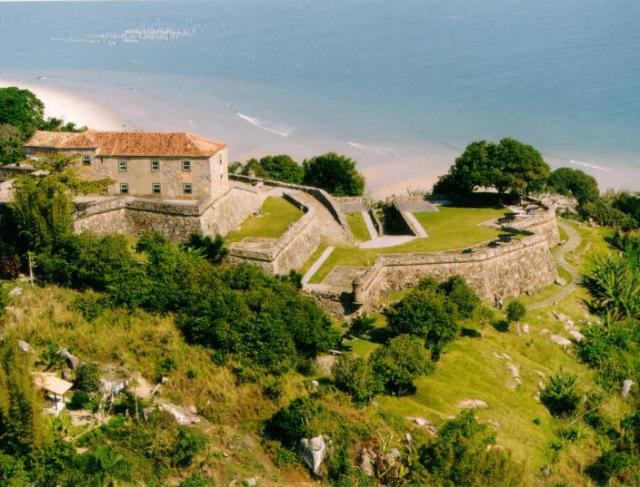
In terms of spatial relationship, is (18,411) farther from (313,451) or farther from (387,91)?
(387,91)

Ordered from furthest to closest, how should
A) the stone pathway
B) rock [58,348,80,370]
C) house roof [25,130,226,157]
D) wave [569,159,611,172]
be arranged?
wave [569,159,611,172] < house roof [25,130,226,157] < the stone pathway < rock [58,348,80,370]

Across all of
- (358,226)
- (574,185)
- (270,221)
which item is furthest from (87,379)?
(574,185)

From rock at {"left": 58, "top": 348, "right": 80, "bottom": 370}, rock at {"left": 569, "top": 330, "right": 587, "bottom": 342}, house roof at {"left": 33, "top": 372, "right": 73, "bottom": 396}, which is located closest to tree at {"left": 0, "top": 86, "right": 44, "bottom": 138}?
rock at {"left": 58, "top": 348, "right": 80, "bottom": 370}

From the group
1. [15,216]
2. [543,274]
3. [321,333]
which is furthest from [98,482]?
[543,274]

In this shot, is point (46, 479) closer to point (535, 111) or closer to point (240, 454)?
point (240, 454)

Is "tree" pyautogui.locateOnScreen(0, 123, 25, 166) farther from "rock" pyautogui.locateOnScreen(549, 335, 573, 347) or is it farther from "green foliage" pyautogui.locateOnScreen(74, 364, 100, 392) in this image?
"rock" pyautogui.locateOnScreen(549, 335, 573, 347)
